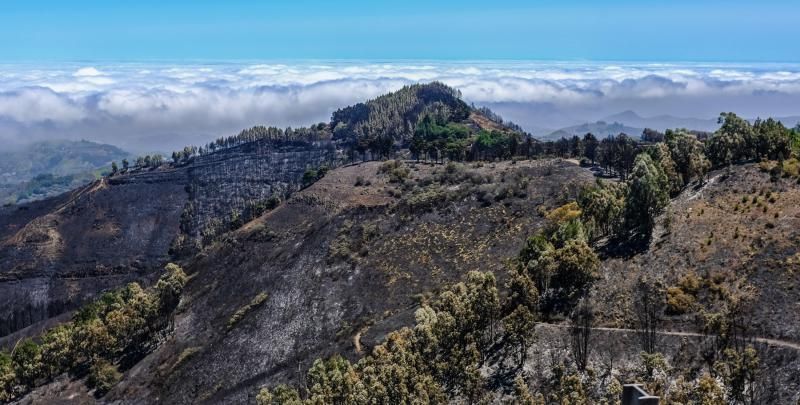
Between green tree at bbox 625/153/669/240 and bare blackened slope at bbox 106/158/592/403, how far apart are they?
1855 centimetres

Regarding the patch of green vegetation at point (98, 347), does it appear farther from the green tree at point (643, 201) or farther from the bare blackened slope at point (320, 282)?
the green tree at point (643, 201)

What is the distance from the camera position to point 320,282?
3816 inches

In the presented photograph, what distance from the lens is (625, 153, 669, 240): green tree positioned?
67000mm

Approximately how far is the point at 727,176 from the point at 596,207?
16117 millimetres

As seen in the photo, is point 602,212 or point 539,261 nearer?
point 539,261

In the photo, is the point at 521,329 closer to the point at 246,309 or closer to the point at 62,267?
the point at 246,309

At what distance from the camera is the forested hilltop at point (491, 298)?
48250mm

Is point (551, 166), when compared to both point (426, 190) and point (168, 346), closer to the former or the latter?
point (426, 190)

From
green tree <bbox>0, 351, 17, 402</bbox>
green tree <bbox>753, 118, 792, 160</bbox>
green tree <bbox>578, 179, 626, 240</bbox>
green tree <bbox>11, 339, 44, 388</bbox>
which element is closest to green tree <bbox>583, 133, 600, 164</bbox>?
green tree <bbox>753, 118, 792, 160</bbox>

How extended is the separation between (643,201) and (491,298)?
22.8m

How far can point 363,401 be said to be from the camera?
162 ft

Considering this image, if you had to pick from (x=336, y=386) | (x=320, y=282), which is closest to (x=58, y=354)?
(x=320, y=282)

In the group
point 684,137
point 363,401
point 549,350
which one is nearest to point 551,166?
point 684,137

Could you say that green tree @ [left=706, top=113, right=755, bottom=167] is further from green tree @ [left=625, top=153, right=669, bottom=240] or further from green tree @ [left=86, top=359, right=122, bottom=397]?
green tree @ [left=86, top=359, right=122, bottom=397]
